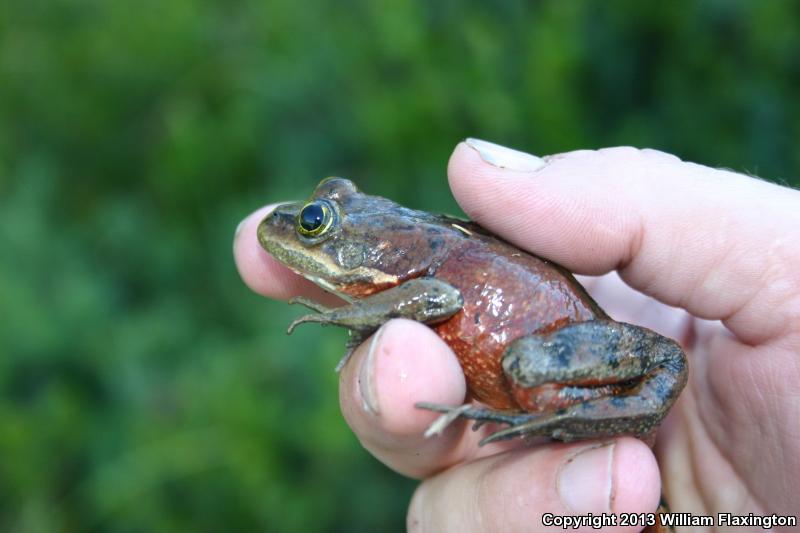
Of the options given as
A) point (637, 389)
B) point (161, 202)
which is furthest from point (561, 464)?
point (161, 202)

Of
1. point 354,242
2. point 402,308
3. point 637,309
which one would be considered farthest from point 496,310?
point 637,309

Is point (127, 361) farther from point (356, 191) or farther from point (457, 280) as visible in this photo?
point (457, 280)

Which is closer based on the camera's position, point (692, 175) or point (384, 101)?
point (692, 175)

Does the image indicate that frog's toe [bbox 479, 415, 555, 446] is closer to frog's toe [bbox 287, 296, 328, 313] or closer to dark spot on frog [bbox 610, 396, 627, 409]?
dark spot on frog [bbox 610, 396, 627, 409]

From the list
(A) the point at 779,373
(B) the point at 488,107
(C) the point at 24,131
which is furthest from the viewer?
(C) the point at 24,131

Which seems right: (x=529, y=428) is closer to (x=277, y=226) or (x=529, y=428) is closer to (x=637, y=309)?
(x=277, y=226)

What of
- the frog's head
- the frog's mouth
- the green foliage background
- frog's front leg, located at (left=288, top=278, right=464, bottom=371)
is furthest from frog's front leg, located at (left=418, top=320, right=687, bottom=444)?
the green foliage background

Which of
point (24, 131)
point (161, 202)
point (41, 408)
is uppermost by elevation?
point (24, 131)
